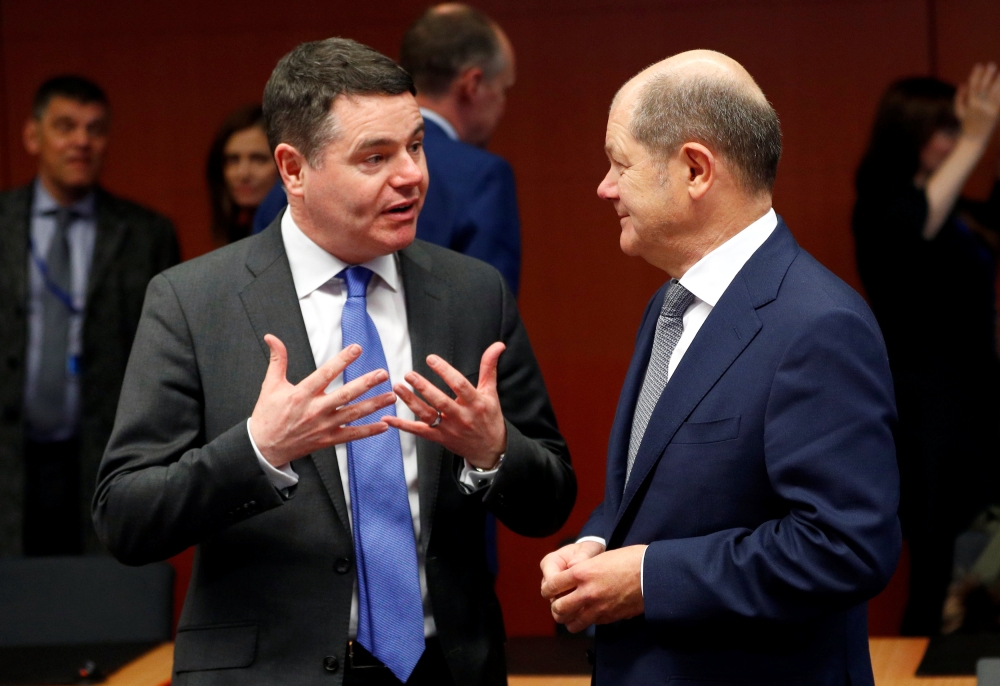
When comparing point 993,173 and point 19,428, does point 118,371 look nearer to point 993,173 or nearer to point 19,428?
point 19,428

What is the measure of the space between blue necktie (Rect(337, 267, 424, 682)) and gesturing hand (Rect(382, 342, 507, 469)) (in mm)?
131

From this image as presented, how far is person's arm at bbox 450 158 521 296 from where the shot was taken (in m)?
2.96

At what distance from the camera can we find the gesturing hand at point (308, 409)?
1.72m

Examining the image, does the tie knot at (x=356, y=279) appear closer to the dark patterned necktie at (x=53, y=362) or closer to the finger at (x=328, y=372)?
the finger at (x=328, y=372)

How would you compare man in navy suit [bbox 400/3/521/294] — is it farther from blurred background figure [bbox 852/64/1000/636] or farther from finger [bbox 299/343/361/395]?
blurred background figure [bbox 852/64/1000/636]

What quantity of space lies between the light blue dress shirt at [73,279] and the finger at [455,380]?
2.62m

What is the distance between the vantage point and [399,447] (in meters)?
1.97

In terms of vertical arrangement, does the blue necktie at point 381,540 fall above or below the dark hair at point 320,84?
below

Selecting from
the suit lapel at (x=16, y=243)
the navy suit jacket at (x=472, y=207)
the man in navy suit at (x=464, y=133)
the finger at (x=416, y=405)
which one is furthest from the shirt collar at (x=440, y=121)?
the suit lapel at (x=16, y=243)

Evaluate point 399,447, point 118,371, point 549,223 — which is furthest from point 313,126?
point 549,223

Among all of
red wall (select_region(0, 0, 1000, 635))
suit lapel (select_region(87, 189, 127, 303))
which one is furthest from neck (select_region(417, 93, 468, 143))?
suit lapel (select_region(87, 189, 127, 303))

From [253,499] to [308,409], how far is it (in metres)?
0.18

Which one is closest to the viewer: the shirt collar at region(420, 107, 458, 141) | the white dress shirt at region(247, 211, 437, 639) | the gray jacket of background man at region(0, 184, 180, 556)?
the white dress shirt at region(247, 211, 437, 639)

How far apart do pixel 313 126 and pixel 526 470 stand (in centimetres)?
66
